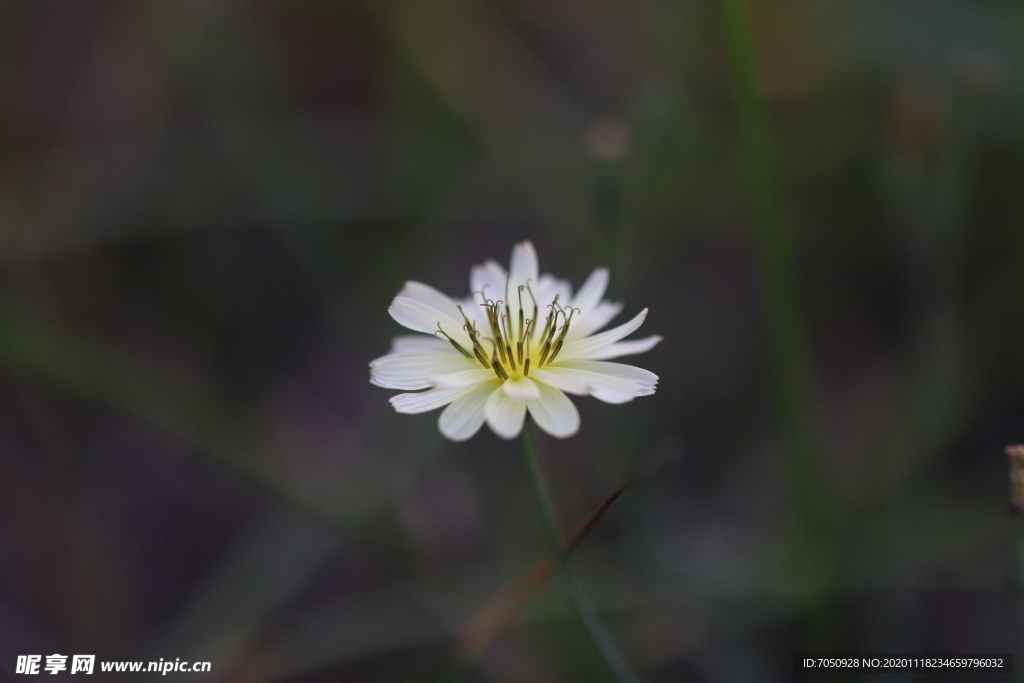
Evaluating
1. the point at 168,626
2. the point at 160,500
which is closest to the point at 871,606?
the point at 168,626

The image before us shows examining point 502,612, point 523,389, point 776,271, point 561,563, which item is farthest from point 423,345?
point 776,271

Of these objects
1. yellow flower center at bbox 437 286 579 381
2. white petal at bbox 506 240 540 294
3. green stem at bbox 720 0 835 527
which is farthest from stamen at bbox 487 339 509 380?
green stem at bbox 720 0 835 527

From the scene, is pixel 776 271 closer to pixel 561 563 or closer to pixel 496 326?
pixel 496 326

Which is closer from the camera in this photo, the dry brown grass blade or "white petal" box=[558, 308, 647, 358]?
"white petal" box=[558, 308, 647, 358]

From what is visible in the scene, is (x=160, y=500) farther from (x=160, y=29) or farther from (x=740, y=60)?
(x=740, y=60)

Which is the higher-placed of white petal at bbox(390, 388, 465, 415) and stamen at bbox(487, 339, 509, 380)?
stamen at bbox(487, 339, 509, 380)

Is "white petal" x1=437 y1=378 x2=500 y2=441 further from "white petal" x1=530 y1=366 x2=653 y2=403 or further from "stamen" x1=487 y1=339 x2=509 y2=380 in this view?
"white petal" x1=530 y1=366 x2=653 y2=403
